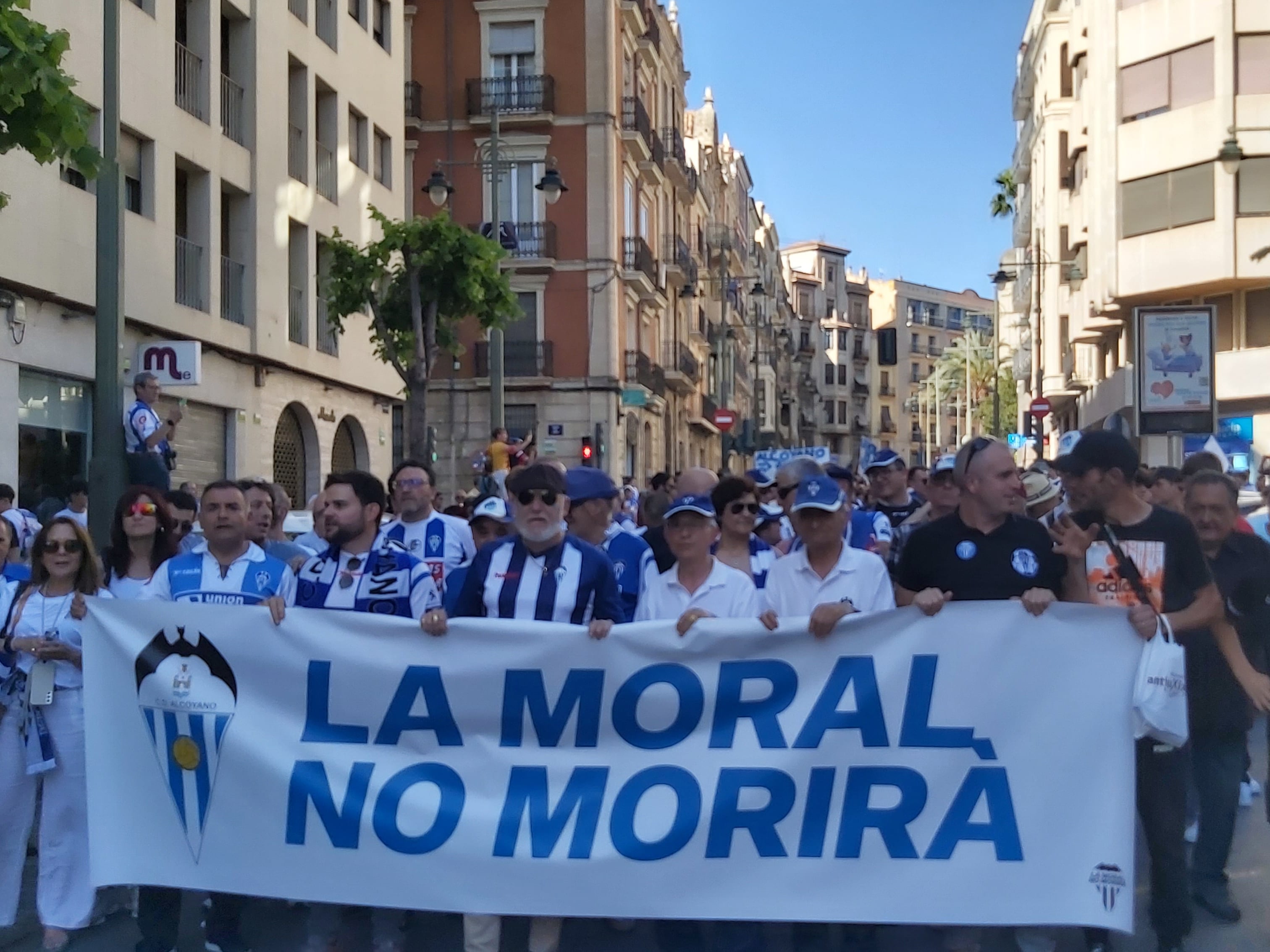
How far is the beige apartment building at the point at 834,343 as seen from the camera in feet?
385

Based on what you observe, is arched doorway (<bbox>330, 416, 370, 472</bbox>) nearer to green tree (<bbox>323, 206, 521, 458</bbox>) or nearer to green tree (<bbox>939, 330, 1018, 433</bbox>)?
green tree (<bbox>323, 206, 521, 458</bbox>)

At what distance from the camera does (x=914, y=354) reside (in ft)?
441

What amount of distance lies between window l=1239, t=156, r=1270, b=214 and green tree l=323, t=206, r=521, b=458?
19426 millimetres

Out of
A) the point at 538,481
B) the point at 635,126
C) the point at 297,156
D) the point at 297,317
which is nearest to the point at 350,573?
the point at 538,481

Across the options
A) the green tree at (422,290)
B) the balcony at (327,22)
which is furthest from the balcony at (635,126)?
the green tree at (422,290)

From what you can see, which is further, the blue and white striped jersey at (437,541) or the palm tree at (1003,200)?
the palm tree at (1003,200)

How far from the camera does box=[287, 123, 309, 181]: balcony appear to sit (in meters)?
24.6

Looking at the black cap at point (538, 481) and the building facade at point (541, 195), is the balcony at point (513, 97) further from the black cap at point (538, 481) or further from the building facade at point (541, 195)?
the black cap at point (538, 481)

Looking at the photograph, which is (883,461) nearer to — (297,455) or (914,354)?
(297,455)

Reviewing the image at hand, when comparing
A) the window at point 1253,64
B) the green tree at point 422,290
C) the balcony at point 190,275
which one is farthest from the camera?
the window at point 1253,64

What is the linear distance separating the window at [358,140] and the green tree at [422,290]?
6659 millimetres

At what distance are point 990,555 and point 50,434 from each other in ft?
47.5

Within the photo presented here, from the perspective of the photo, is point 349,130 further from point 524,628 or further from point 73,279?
point 524,628

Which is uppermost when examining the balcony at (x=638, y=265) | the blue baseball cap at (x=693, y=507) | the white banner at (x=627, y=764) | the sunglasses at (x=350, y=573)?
the balcony at (x=638, y=265)
